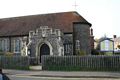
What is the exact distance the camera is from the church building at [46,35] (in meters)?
48.0

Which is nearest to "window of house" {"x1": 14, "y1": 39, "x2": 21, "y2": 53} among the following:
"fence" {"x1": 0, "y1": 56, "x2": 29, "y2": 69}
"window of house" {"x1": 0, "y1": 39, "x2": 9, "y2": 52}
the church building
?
the church building

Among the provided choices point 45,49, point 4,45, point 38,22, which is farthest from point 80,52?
point 4,45

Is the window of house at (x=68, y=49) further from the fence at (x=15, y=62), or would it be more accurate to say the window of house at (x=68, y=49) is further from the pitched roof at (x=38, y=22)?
the fence at (x=15, y=62)

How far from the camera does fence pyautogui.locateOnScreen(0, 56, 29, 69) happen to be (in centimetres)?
3828

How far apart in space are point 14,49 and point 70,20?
1129 cm

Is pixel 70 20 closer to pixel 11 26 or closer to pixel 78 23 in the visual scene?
pixel 78 23

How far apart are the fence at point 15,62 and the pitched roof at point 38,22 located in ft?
44.2

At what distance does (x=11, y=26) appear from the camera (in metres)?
58.2

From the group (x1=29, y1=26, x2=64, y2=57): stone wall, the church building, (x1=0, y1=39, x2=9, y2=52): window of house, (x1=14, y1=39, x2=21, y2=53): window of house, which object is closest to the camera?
(x1=29, y1=26, x2=64, y2=57): stone wall

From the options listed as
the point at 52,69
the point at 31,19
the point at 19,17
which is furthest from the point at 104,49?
the point at 19,17

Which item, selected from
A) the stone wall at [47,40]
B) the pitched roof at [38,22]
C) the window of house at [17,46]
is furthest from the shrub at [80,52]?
the window of house at [17,46]

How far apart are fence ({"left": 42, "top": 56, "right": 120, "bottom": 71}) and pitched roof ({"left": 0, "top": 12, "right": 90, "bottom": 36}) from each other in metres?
14.7

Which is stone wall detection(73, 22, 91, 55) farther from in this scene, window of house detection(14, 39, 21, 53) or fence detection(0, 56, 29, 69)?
fence detection(0, 56, 29, 69)

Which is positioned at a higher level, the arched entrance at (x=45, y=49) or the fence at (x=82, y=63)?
the arched entrance at (x=45, y=49)
